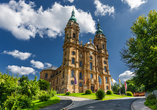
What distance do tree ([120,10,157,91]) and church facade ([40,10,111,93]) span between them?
25911 millimetres

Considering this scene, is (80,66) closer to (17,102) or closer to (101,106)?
(101,106)

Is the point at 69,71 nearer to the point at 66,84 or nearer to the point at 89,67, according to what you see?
the point at 66,84

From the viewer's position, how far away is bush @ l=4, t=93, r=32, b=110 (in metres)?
10.4

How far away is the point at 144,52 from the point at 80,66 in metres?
37.1

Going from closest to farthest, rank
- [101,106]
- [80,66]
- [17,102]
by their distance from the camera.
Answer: [17,102] < [101,106] < [80,66]

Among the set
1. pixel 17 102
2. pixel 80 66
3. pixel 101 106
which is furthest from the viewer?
pixel 80 66

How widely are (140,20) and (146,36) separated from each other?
301 centimetres

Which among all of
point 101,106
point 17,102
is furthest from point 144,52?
point 17,102

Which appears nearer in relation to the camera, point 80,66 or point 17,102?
point 17,102

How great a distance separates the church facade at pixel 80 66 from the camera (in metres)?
44.9

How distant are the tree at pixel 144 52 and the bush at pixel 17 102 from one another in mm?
14794

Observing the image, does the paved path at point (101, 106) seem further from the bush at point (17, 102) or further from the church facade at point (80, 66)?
the church facade at point (80, 66)

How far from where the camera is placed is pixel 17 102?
10.8 meters

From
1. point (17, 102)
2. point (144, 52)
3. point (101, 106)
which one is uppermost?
point (144, 52)
